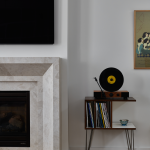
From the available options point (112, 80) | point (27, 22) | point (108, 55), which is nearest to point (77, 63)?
point (108, 55)

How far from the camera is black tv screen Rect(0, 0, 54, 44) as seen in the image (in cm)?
182

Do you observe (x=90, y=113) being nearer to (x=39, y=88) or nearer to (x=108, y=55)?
(x=39, y=88)

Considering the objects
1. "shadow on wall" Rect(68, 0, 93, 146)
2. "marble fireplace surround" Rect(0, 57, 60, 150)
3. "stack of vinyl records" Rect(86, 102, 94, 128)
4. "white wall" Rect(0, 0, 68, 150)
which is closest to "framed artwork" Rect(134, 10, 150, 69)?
"shadow on wall" Rect(68, 0, 93, 146)

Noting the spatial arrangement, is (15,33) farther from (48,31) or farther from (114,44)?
(114,44)

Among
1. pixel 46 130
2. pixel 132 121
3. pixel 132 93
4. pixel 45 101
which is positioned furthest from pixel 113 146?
pixel 45 101

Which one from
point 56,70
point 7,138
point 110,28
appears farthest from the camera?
point 110,28

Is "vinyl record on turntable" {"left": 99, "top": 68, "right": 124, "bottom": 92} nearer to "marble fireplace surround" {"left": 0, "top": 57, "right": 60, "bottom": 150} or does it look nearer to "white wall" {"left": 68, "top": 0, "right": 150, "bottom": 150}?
"white wall" {"left": 68, "top": 0, "right": 150, "bottom": 150}

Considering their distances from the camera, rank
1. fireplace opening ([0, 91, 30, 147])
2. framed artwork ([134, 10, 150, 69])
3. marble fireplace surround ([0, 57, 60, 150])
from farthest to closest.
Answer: framed artwork ([134, 10, 150, 69]), fireplace opening ([0, 91, 30, 147]), marble fireplace surround ([0, 57, 60, 150])

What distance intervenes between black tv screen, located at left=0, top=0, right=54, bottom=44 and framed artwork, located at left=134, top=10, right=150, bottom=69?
3.42 feet

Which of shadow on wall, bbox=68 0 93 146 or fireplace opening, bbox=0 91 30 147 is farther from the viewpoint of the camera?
shadow on wall, bbox=68 0 93 146

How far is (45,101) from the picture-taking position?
6.08 ft

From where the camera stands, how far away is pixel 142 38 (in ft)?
7.12

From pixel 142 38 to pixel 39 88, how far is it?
1.36 meters

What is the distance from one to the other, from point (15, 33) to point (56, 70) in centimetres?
57
